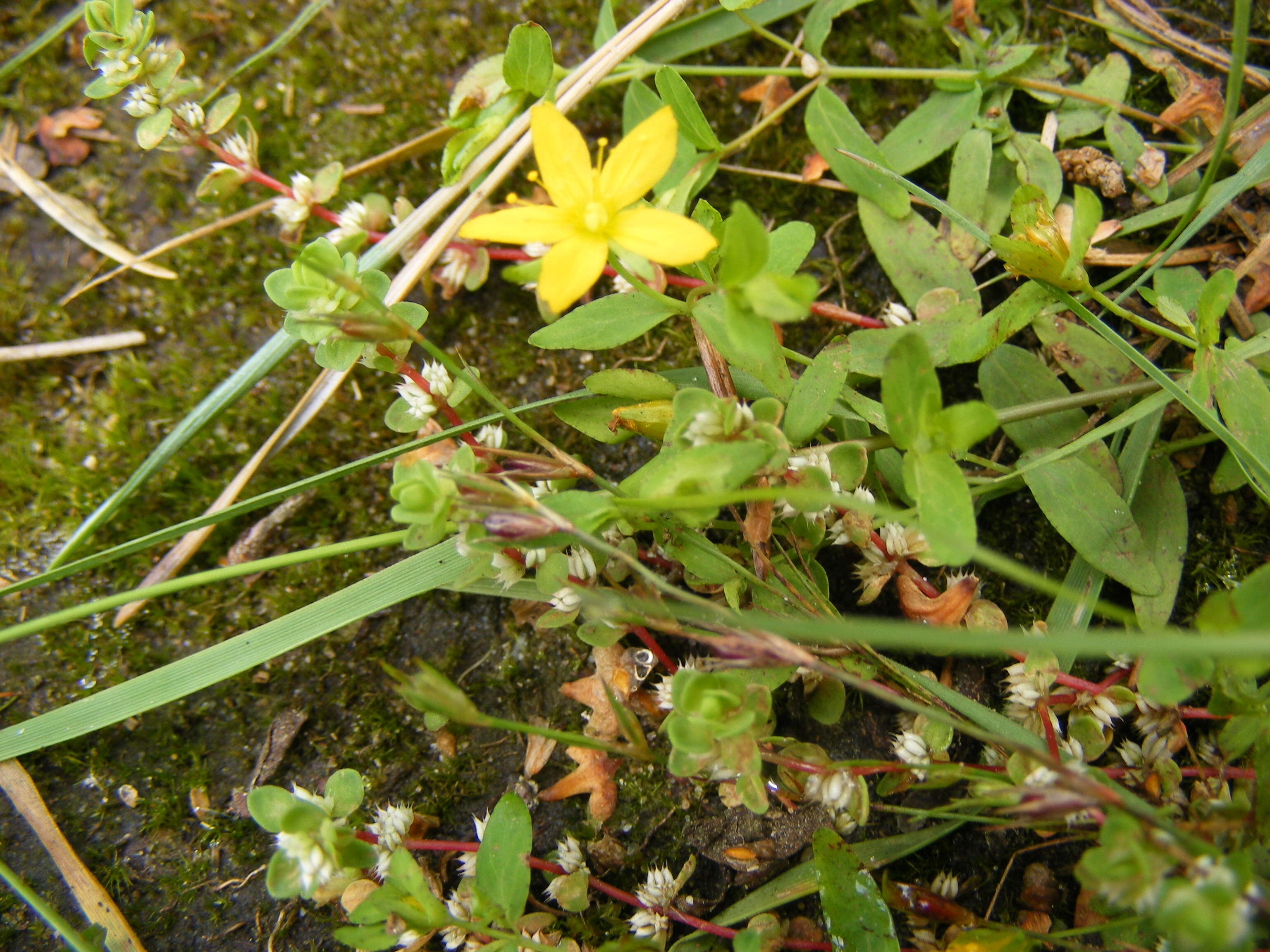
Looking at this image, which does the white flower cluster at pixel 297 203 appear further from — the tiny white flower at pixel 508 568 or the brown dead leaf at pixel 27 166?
the tiny white flower at pixel 508 568

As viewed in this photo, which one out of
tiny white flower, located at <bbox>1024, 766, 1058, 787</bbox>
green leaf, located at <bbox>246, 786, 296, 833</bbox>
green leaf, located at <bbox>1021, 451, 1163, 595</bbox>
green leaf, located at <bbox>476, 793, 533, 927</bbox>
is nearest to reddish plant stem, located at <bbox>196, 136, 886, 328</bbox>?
green leaf, located at <bbox>1021, 451, 1163, 595</bbox>

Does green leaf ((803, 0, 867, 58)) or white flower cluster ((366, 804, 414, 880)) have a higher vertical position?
green leaf ((803, 0, 867, 58))

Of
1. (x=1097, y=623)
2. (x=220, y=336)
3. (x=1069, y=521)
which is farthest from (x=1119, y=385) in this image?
(x=220, y=336)

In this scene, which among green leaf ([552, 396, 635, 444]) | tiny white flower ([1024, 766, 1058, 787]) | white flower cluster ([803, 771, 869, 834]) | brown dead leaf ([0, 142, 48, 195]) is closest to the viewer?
tiny white flower ([1024, 766, 1058, 787])

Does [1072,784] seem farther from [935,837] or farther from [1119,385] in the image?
[1119,385]

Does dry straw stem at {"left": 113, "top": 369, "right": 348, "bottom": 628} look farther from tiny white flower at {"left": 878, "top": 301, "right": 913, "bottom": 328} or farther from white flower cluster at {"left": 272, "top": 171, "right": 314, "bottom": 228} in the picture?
tiny white flower at {"left": 878, "top": 301, "right": 913, "bottom": 328}

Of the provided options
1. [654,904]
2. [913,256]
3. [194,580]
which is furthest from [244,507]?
[913,256]
